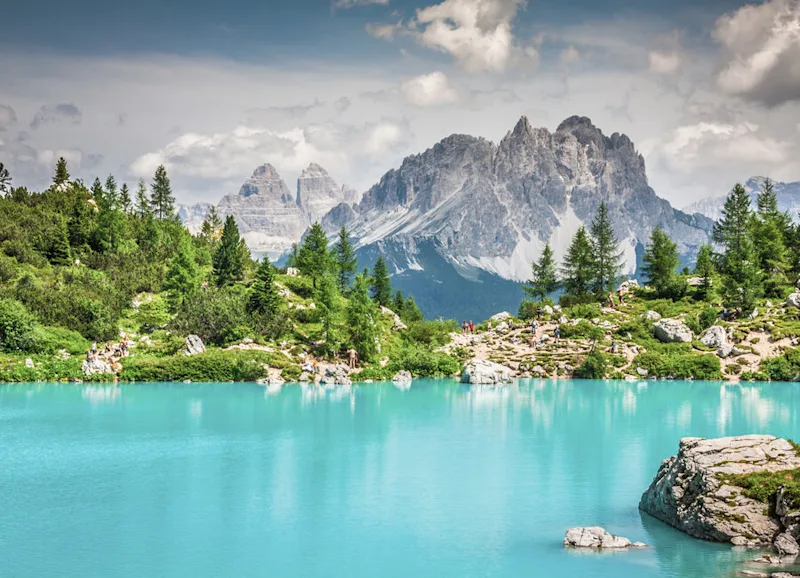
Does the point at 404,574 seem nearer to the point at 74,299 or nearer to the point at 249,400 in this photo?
the point at 249,400

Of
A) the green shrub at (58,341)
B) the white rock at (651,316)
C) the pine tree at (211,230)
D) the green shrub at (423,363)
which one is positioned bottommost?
the green shrub at (423,363)

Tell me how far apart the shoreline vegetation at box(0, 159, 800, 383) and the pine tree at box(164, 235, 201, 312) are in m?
0.13

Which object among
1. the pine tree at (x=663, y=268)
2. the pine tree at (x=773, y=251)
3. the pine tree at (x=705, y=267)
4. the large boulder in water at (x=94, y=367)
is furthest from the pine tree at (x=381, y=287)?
the pine tree at (x=773, y=251)

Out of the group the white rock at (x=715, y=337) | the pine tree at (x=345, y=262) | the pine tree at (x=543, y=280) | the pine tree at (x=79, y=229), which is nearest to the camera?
the white rock at (x=715, y=337)

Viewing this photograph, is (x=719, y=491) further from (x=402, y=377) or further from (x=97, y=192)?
(x=97, y=192)

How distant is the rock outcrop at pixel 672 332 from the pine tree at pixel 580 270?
16.3 metres

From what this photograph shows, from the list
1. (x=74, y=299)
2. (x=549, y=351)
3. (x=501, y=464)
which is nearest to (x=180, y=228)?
(x=74, y=299)

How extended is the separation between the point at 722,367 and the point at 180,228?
65744 mm

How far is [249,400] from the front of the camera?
178ft

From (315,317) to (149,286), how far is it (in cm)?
1722

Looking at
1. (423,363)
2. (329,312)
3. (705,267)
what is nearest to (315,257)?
(329,312)

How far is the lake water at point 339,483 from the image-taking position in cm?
2109

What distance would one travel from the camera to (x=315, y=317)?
73625mm

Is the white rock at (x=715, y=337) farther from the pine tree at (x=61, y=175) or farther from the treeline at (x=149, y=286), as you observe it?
the pine tree at (x=61, y=175)
